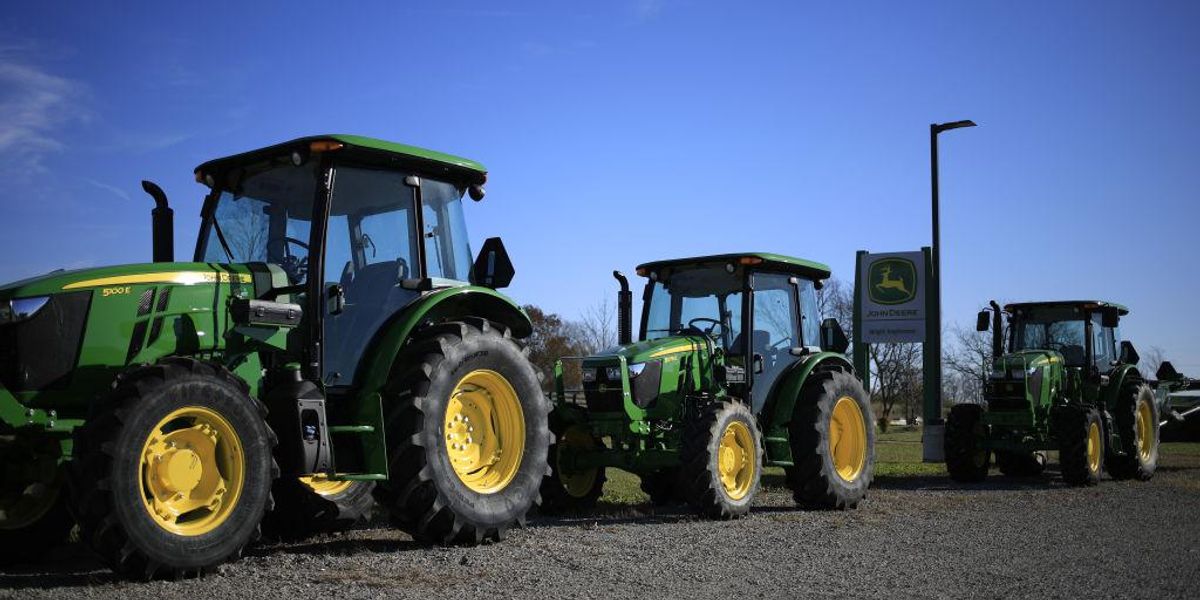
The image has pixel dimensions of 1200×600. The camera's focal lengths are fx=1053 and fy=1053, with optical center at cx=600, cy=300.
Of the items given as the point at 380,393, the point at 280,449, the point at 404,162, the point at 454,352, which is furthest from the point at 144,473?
the point at 404,162

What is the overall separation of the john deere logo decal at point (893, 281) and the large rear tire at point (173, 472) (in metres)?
13.2

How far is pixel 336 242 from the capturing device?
705 cm

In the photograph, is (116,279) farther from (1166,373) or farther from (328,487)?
(1166,373)

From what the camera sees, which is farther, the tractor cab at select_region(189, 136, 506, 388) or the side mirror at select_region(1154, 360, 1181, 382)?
the side mirror at select_region(1154, 360, 1181, 382)

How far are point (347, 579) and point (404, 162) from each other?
2963mm

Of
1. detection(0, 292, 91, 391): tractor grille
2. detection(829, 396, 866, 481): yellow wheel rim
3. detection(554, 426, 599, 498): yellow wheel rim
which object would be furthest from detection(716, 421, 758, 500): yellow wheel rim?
detection(0, 292, 91, 391): tractor grille

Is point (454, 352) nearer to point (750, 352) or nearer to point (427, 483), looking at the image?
point (427, 483)

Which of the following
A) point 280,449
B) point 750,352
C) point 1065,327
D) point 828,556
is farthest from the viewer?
point 1065,327

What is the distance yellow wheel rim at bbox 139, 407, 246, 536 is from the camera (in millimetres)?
5484

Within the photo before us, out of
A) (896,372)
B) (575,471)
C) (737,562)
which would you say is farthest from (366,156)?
(896,372)

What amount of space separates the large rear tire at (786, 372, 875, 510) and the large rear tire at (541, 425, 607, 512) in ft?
6.56

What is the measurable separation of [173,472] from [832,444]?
24.4ft

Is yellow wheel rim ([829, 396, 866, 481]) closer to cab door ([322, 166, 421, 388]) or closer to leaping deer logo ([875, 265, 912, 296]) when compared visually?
cab door ([322, 166, 421, 388])

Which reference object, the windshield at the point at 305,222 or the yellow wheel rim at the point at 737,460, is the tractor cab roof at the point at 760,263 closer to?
the yellow wheel rim at the point at 737,460
